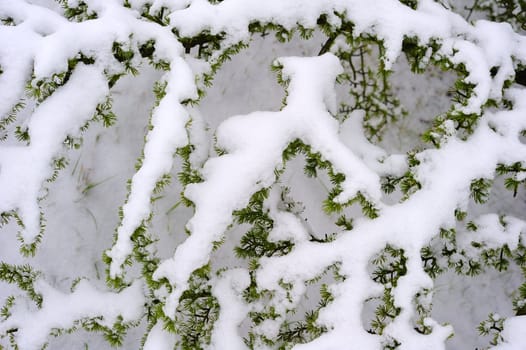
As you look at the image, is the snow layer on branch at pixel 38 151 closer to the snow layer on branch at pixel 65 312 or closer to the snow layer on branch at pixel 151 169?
the snow layer on branch at pixel 151 169

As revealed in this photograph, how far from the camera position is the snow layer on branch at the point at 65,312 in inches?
70.4

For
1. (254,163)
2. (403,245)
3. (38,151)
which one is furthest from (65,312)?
(403,245)

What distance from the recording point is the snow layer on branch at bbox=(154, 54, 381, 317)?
1515 mm

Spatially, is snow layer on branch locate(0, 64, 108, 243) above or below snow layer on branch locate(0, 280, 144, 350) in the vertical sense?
above

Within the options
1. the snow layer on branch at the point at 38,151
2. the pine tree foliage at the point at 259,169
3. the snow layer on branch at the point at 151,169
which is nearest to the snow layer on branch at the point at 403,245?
the pine tree foliage at the point at 259,169

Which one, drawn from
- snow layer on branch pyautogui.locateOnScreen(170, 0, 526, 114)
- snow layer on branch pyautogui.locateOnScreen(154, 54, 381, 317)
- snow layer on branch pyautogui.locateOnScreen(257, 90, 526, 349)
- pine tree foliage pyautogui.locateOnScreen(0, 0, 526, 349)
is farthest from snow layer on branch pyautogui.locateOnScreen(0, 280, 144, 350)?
snow layer on branch pyautogui.locateOnScreen(170, 0, 526, 114)

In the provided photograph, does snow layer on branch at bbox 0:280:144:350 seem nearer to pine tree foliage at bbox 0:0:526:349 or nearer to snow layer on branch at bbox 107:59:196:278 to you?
pine tree foliage at bbox 0:0:526:349

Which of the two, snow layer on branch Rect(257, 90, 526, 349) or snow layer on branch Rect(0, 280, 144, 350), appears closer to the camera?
snow layer on branch Rect(257, 90, 526, 349)

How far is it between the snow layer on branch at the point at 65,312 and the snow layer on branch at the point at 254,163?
40 centimetres

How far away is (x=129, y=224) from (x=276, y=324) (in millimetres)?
633

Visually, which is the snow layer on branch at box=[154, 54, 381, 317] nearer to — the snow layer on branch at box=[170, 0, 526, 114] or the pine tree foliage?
the pine tree foliage

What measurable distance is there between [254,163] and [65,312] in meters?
1.01

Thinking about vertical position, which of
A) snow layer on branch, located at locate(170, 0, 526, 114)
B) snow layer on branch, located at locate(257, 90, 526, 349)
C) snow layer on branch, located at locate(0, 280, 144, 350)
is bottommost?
snow layer on branch, located at locate(0, 280, 144, 350)

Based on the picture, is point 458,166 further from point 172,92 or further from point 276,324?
point 172,92
